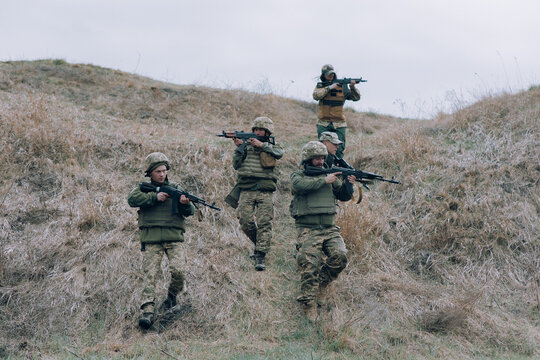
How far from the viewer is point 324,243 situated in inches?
240

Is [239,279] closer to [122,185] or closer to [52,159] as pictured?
[122,185]

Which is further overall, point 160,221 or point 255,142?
point 255,142

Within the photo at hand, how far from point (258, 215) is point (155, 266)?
1.80 metres

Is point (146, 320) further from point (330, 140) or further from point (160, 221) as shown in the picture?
point (330, 140)

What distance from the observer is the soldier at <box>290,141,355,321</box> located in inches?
236

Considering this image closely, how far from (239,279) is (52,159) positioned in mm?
4347

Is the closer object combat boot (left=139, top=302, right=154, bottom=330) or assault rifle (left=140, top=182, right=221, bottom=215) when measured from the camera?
combat boot (left=139, top=302, right=154, bottom=330)

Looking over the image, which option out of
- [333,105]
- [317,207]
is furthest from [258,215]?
[333,105]

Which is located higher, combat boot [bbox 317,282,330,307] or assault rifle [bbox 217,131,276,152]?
assault rifle [bbox 217,131,276,152]

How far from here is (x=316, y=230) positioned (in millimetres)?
6117

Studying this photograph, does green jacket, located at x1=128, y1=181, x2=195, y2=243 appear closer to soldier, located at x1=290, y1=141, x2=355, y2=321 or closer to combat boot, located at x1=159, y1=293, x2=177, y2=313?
combat boot, located at x1=159, y1=293, x2=177, y2=313

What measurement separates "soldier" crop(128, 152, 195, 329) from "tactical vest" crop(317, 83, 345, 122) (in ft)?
12.3

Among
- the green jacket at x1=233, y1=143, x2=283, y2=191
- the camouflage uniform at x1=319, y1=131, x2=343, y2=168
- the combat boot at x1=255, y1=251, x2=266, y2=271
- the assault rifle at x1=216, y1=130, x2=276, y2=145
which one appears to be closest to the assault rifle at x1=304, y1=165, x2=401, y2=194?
the camouflage uniform at x1=319, y1=131, x2=343, y2=168

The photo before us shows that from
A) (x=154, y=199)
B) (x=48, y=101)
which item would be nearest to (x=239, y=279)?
(x=154, y=199)
